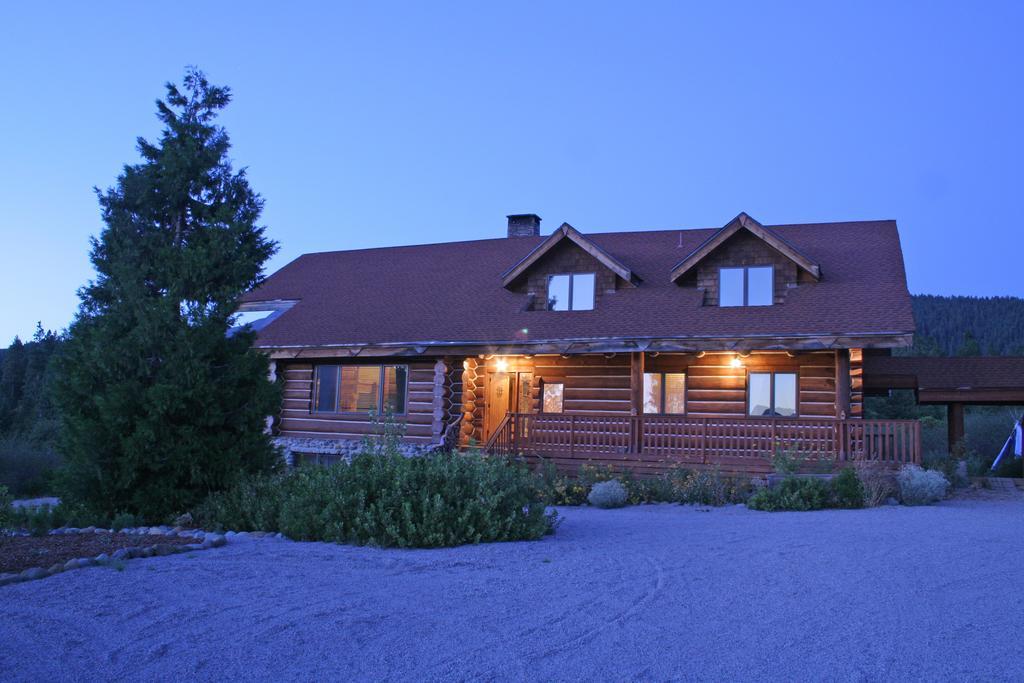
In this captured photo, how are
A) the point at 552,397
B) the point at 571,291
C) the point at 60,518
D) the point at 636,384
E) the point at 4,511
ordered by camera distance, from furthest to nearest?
1. the point at 571,291
2. the point at 552,397
3. the point at 636,384
4. the point at 60,518
5. the point at 4,511

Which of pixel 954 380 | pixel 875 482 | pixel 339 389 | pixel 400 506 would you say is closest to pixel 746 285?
pixel 954 380

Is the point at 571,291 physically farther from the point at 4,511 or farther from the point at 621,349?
the point at 4,511

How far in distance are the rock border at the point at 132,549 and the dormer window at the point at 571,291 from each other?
479 inches

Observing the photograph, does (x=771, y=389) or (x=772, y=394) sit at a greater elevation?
(x=771, y=389)

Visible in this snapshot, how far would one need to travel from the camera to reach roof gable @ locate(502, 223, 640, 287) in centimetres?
2158

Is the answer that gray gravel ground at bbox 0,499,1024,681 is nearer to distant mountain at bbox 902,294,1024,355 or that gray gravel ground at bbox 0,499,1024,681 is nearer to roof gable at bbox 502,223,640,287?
roof gable at bbox 502,223,640,287

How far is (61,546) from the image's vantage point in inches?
400

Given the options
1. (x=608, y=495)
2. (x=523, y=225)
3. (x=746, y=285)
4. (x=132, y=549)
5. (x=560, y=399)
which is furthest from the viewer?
(x=523, y=225)

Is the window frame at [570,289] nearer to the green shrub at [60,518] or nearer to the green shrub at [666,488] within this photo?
the green shrub at [666,488]

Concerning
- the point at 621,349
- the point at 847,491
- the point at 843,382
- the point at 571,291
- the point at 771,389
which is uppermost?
the point at 571,291

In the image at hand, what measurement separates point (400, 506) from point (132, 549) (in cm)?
303

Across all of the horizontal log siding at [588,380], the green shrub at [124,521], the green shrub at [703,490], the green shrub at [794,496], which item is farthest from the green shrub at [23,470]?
the green shrub at [794,496]

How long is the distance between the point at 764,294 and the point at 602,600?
14166mm

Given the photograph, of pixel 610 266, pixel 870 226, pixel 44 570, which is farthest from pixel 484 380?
pixel 44 570
